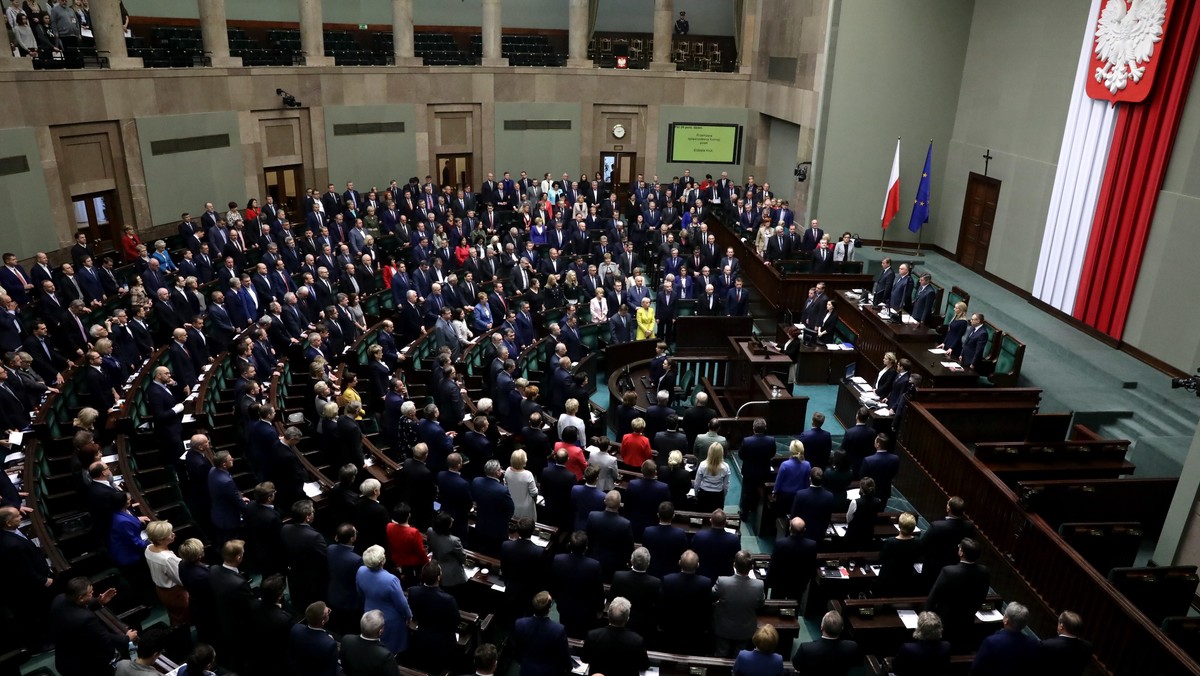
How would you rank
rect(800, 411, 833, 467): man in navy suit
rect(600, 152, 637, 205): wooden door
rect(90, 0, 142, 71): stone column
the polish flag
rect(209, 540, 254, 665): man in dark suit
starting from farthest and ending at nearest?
rect(600, 152, 637, 205): wooden door < the polish flag < rect(90, 0, 142, 71): stone column < rect(800, 411, 833, 467): man in navy suit < rect(209, 540, 254, 665): man in dark suit

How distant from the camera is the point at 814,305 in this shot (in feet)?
40.8

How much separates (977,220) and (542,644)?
46.9 feet

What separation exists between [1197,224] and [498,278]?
34.2 ft

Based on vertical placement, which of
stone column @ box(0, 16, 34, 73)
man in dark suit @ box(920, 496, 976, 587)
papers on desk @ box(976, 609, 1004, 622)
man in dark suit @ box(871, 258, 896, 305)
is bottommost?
papers on desk @ box(976, 609, 1004, 622)

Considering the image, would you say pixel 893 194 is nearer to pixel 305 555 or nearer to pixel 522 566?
pixel 522 566

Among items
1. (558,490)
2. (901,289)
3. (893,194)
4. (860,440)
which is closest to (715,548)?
(558,490)

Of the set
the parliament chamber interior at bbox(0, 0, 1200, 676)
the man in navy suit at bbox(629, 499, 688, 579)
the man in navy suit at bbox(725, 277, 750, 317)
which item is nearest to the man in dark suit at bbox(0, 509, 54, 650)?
the parliament chamber interior at bbox(0, 0, 1200, 676)

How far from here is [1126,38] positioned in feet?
38.0

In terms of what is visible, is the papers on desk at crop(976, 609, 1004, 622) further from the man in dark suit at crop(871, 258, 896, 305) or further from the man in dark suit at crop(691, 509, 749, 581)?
the man in dark suit at crop(871, 258, 896, 305)

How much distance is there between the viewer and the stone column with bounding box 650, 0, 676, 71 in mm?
21750

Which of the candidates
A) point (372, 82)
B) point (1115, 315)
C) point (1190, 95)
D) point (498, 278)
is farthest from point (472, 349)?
point (372, 82)

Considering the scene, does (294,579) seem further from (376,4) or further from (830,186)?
(376,4)

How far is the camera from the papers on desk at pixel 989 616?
19.4 ft

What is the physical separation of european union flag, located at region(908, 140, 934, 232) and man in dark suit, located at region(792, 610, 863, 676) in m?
14.2
